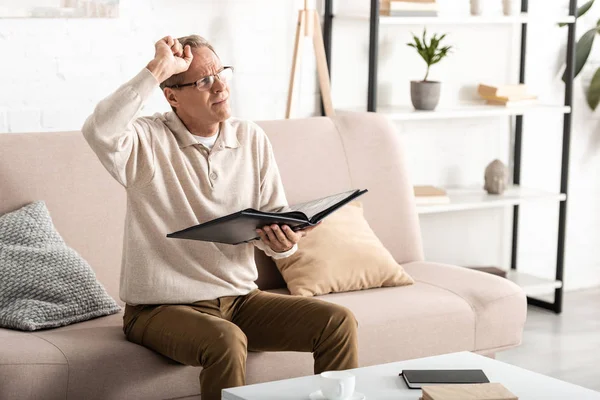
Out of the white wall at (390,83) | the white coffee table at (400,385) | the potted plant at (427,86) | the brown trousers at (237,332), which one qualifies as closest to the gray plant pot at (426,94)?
the potted plant at (427,86)

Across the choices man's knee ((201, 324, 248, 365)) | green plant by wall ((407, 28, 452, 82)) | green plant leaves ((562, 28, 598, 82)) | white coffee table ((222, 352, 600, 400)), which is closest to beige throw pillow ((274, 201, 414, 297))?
man's knee ((201, 324, 248, 365))

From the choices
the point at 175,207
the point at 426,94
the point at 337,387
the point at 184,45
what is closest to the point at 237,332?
the point at 175,207

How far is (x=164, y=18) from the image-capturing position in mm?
3574

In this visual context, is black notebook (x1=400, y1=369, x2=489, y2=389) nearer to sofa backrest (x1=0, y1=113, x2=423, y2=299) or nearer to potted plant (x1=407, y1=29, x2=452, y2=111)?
sofa backrest (x1=0, y1=113, x2=423, y2=299)

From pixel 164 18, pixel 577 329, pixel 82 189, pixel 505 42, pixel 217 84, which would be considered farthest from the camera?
pixel 505 42

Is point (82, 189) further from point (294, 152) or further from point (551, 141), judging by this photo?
point (551, 141)

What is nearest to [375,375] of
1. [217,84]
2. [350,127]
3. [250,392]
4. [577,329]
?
[250,392]

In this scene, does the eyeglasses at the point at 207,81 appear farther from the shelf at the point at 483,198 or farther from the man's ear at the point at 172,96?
the shelf at the point at 483,198

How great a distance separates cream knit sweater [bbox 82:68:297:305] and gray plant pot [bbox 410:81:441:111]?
1.54 m

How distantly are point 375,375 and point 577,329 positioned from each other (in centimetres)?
222

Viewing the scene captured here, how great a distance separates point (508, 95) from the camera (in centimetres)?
422

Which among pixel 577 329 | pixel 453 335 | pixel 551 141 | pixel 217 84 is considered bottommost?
pixel 577 329

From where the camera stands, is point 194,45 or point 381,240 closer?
point 194,45

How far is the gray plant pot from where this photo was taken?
13.1 feet
